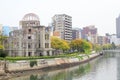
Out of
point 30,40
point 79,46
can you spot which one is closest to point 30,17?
point 30,40

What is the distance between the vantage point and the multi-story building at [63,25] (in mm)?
160625

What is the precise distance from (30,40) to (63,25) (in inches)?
3107

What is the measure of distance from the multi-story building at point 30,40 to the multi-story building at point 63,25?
67.4m

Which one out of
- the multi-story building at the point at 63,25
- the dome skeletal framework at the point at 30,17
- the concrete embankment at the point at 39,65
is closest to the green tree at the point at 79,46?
the multi-story building at the point at 63,25

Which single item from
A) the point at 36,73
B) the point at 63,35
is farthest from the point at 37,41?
the point at 63,35

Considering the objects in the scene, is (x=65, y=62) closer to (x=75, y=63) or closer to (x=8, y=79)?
(x=75, y=63)

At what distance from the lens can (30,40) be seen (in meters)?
83.9

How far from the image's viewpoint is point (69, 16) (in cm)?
16762

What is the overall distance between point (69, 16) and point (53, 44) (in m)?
67.1

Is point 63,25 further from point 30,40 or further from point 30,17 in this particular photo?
point 30,40

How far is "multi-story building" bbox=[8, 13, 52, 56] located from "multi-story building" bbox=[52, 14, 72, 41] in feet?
221

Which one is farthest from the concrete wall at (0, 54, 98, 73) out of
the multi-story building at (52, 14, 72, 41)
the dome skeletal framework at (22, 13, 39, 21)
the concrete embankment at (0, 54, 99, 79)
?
the multi-story building at (52, 14, 72, 41)

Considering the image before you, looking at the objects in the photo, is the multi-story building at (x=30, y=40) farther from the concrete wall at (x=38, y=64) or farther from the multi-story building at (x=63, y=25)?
the multi-story building at (x=63, y=25)

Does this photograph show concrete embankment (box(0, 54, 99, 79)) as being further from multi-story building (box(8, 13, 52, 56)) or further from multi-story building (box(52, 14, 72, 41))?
multi-story building (box(52, 14, 72, 41))
